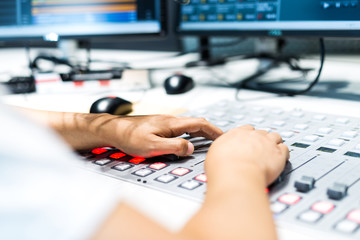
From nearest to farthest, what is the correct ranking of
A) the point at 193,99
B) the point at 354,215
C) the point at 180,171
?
the point at 354,215
the point at 180,171
the point at 193,99

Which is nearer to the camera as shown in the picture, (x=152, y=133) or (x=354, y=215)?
(x=354, y=215)

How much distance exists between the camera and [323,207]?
1.19 ft

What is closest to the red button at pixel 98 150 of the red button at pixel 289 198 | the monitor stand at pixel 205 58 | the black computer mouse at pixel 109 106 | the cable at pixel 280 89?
the black computer mouse at pixel 109 106

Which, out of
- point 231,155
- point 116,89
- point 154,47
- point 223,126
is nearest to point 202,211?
point 231,155

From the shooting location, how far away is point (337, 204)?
0.37 meters

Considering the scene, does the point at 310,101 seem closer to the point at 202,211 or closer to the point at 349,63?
the point at 349,63

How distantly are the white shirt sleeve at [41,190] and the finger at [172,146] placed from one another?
0.78 feet

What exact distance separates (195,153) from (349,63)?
766 millimetres

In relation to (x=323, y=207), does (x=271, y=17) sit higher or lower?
higher

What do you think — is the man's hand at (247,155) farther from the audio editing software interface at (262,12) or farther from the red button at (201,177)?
the audio editing software interface at (262,12)

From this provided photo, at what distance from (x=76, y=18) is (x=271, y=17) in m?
0.48

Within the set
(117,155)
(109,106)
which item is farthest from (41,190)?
(109,106)

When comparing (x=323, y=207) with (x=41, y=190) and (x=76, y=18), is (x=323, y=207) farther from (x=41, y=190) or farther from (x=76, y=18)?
(x=76, y=18)

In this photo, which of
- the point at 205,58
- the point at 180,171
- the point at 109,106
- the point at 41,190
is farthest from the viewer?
the point at 205,58
